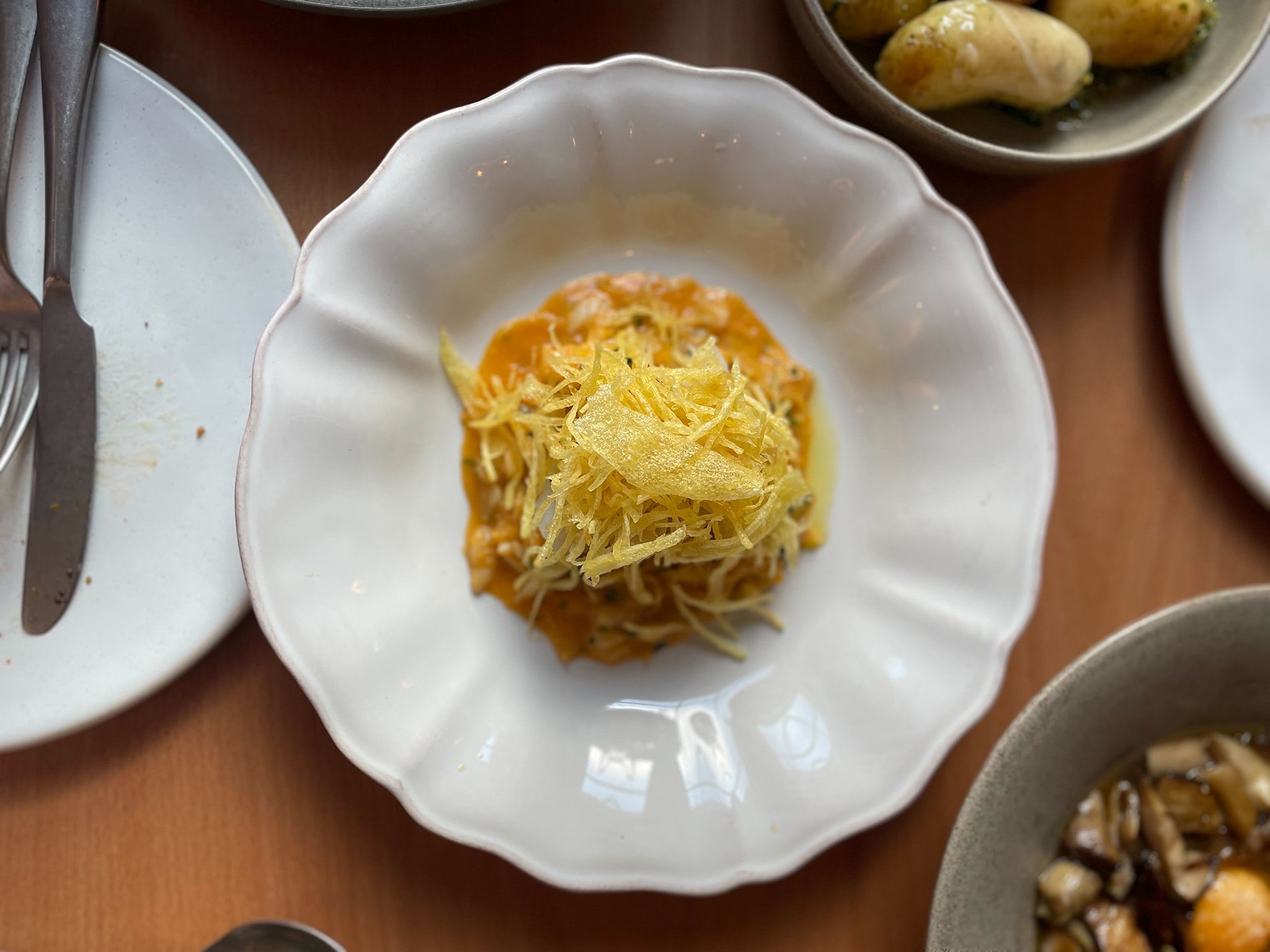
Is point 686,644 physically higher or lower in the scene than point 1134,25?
lower

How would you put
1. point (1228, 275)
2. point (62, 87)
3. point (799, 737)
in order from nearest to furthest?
point (62, 87)
point (799, 737)
point (1228, 275)

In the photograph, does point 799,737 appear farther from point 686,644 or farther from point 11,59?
point 11,59

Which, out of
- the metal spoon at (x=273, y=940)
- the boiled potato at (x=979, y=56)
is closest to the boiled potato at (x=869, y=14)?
the boiled potato at (x=979, y=56)

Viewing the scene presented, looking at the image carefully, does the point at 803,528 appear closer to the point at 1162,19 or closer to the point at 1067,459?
the point at 1067,459

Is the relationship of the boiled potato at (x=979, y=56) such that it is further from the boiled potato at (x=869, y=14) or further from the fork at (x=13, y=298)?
the fork at (x=13, y=298)

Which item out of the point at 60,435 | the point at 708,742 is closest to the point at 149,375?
the point at 60,435

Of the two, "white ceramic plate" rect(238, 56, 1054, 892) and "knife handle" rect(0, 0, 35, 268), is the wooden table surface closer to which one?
"knife handle" rect(0, 0, 35, 268)
